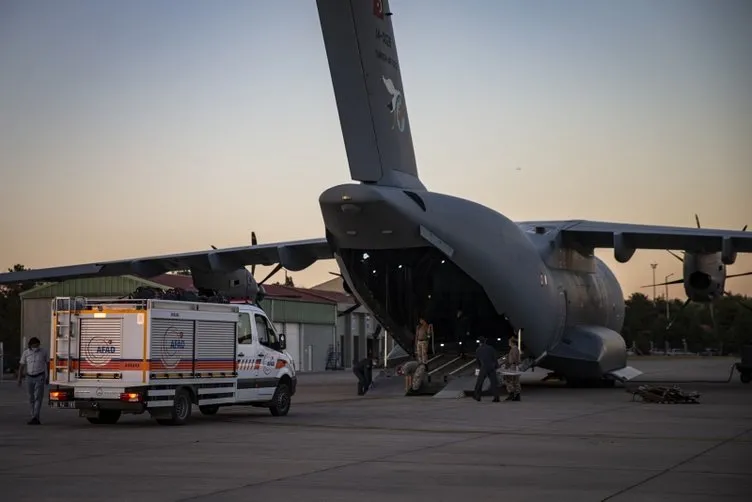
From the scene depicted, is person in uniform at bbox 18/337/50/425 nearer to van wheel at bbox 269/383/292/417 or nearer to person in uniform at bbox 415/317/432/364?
van wheel at bbox 269/383/292/417

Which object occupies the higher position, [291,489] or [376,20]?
[376,20]

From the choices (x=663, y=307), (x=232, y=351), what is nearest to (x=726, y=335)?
(x=663, y=307)

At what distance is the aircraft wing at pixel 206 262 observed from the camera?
29.6 metres

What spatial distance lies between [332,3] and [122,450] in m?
11.6

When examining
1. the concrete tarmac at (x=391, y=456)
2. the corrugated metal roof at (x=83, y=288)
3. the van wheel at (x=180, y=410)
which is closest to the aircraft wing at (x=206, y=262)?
the concrete tarmac at (x=391, y=456)

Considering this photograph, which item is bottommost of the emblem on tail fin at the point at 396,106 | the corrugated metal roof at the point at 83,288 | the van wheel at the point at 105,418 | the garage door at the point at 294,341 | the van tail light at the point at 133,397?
the van wheel at the point at 105,418

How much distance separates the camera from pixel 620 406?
22.2 m

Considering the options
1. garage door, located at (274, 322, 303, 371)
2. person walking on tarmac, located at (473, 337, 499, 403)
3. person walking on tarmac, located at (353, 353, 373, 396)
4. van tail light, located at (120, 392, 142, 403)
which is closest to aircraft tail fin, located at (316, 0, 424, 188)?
person walking on tarmac, located at (473, 337, 499, 403)

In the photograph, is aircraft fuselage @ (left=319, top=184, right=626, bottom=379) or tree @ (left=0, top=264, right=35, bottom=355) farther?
tree @ (left=0, top=264, right=35, bottom=355)

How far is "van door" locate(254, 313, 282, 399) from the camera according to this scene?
779 inches

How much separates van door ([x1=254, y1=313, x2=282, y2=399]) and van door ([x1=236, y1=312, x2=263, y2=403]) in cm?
15

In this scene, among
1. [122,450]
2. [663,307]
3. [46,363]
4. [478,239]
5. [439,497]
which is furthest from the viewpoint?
[663,307]

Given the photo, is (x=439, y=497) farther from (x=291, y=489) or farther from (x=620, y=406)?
(x=620, y=406)

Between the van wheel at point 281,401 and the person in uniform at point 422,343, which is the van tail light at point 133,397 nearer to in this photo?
the van wheel at point 281,401
